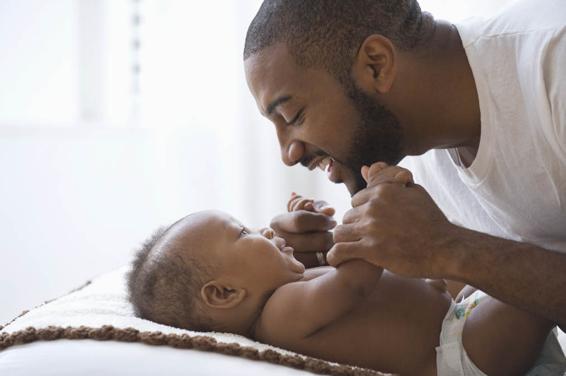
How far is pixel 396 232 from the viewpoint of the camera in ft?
4.31

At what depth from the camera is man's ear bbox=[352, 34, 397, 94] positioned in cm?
160

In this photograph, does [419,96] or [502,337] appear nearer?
[502,337]

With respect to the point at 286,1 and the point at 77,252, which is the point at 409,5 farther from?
the point at 77,252

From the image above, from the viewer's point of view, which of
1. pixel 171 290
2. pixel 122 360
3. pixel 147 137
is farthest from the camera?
pixel 147 137

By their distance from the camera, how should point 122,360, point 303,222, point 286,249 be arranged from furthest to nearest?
point 303,222 < point 286,249 < point 122,360

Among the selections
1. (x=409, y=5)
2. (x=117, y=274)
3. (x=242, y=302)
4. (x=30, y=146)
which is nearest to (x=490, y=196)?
(x=409, y=5)

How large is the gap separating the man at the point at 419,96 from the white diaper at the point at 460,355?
0.22 metres

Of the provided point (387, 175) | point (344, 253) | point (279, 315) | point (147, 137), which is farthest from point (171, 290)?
point (147, 137)

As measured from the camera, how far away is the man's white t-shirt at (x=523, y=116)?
1.41 m

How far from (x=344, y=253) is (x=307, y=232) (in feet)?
1.17

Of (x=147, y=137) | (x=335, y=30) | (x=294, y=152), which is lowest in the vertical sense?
(x=147, y=137)

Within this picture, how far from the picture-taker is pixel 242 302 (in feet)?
4.75

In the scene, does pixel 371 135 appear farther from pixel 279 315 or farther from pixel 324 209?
pixel 279 315

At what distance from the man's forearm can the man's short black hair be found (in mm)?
517
